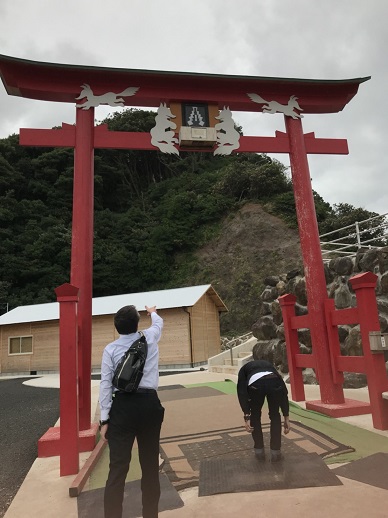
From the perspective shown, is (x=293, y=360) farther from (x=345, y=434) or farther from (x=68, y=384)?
(x=68, y=384)

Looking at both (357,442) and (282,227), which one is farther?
(282,227)

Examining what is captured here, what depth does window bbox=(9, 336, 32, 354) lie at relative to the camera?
18906 mm

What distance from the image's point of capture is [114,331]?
1794 centimetres

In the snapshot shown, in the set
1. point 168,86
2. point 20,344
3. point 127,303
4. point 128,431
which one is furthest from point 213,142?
point 20,344

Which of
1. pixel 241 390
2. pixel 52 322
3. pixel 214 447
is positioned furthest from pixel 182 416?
pixel 52 322

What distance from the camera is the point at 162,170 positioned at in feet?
133

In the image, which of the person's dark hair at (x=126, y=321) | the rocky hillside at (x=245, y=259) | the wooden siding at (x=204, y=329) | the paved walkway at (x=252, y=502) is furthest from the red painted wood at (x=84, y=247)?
the rocky hillside at (x=245, y=259)

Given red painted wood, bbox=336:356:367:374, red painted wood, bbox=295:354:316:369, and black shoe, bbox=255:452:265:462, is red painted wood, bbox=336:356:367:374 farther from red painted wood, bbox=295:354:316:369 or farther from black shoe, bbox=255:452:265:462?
black shoe, bbox=255:452:265:462

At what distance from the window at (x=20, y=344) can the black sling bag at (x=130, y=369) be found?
18.3 metres

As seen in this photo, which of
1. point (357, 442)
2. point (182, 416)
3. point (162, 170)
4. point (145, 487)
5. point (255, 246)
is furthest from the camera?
point (162, 170)

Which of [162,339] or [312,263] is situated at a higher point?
[312,263]

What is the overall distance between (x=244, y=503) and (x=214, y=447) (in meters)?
1.48

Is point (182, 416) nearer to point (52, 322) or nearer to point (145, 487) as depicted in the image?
point (145, 487)

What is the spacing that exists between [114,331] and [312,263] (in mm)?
13514
